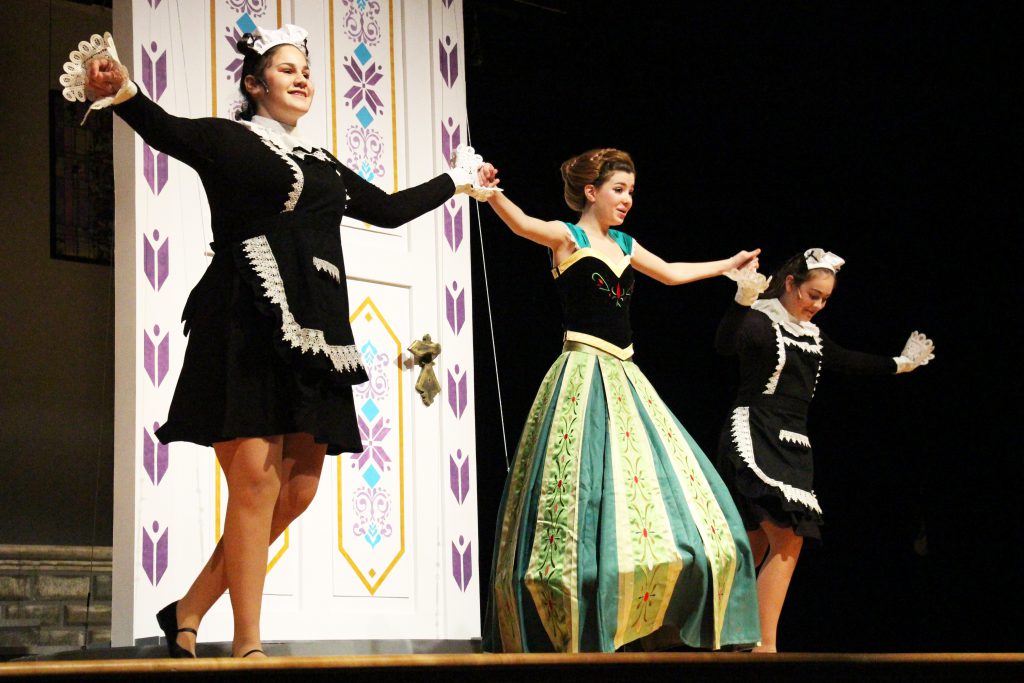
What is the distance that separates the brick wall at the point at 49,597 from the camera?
4.94 meters

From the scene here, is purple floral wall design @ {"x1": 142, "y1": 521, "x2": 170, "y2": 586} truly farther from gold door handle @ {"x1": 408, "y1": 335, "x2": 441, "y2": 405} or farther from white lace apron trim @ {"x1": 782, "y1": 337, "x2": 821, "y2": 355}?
white lace apron trim @ {"x1": 782, "y1": 337, "x2": 821, "y2": 355}

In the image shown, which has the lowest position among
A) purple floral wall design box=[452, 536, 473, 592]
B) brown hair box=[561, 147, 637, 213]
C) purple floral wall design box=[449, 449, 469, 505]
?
purple floral wall design box=[452, 536, 473, 592]

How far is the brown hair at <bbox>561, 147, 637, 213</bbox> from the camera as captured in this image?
11.5 feet

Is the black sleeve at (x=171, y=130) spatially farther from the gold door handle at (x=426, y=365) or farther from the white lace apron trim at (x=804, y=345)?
the white lace apron trim at (x=804, y=345)

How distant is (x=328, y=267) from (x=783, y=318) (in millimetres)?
1820

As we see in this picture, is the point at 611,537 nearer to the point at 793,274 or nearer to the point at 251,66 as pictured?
the point at 251,66

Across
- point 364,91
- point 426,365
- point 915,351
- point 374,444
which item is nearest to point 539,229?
point 426,365

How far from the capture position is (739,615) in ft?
10.1

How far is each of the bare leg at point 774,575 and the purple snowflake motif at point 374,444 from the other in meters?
1.08

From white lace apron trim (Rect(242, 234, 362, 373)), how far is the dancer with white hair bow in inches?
56.8

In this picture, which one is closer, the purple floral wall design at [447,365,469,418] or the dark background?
the purple floral wall design at [447,365,469,418]

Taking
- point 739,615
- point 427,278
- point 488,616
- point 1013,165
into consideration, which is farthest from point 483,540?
point 1013,165

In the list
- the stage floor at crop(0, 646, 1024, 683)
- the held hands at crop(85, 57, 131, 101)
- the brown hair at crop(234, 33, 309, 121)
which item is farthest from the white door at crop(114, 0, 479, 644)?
the held hands at crop(85, 57, 131, 101)

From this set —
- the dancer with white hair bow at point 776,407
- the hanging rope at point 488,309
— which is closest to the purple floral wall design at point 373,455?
the hanging rope at point 488,309
